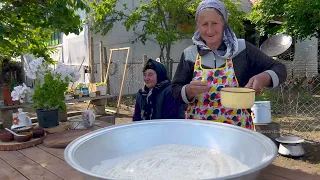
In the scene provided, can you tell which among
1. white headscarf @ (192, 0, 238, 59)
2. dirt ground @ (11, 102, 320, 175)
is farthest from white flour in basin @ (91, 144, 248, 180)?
dirt ground @ (11, 102, 320, 175)

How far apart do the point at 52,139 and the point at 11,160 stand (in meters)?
0.33

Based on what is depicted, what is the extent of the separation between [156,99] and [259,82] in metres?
1.40

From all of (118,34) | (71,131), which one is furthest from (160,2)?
(71,131)

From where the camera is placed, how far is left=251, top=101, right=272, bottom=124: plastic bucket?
12.7ft

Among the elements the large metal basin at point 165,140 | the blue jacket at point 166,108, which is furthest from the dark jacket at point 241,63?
the blue jacket at point 166,108

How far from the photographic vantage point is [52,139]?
5.89 feet

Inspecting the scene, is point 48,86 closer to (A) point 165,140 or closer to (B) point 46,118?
(B) point 46,118

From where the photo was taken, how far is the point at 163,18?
25.2 feet

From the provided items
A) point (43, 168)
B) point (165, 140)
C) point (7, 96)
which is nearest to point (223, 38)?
point (165, 140)

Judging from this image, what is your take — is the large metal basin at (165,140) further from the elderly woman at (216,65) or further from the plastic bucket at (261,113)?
the plastic bucket at (261,113)

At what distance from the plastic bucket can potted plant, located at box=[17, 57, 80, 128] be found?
8.64ft

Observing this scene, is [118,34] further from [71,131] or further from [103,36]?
[71,131]

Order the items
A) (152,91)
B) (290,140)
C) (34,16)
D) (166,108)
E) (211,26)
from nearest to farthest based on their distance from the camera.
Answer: (211,26)
(166,108)
(152,91)
(34,16)
(290,140)

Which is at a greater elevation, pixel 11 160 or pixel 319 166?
pixel 11 160
